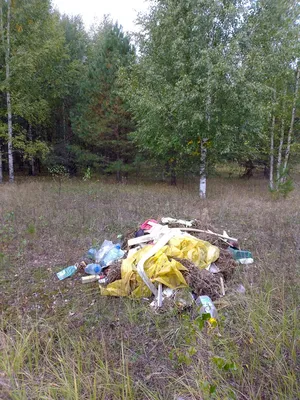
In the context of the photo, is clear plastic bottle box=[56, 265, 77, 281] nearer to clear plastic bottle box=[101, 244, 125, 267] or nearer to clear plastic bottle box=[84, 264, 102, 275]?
clear plastic bottle box=[84, 264, 102, 275]

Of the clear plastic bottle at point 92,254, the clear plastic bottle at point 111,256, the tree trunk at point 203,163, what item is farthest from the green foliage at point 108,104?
the clear plastic bottle at point 111,256

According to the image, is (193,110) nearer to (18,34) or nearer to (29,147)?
(29,147)

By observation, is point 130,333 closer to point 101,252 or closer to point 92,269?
point 92,269

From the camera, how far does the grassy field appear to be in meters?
1.53

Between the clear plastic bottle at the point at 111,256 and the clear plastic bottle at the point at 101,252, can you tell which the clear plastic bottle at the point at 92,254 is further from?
the clear plastic bottle at the point at 111,256

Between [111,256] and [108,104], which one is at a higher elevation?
[108,104]

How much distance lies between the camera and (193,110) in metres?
7.34

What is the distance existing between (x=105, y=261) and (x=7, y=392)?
200 cm

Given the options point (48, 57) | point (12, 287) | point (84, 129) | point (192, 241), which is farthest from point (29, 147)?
point (192, 241)

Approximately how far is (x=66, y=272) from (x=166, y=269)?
1.45 meters

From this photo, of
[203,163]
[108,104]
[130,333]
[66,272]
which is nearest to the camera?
[130,333]

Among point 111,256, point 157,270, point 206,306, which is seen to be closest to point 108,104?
point 111,256

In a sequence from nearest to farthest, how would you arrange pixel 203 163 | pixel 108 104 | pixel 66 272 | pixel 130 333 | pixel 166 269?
pixel 130 333, pixel 166 269, pixel 66 272, pixel 203 163, pixel 108 104

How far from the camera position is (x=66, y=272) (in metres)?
3.32
